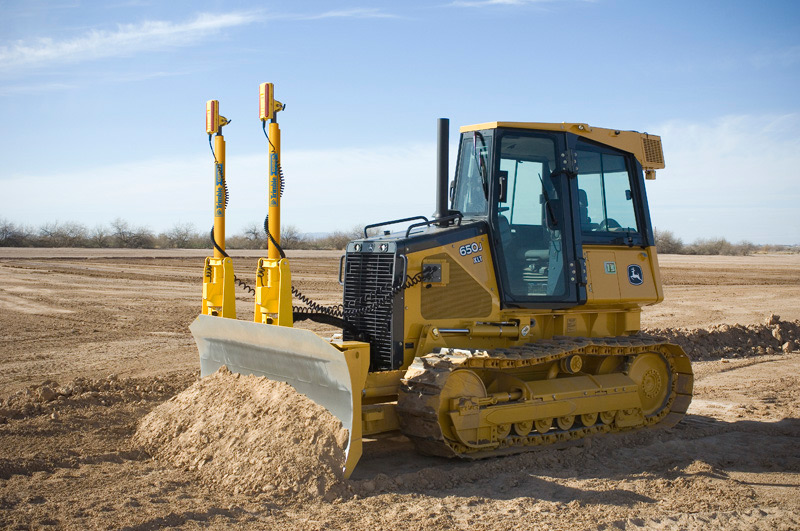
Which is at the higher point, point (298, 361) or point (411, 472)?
point (298, 361)

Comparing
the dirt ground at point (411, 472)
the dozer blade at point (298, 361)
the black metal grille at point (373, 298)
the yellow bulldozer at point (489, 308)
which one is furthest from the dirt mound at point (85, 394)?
the black metal grille at point (373, 298)

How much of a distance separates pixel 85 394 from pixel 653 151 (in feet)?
24.5

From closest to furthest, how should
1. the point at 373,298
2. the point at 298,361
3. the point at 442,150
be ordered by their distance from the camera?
the point at 298,361
the point at 373,298
the point at 442,150

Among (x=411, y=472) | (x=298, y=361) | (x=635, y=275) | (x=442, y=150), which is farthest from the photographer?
(x=635, y=275)

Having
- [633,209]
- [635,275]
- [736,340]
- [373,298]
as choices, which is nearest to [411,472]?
[373,298]

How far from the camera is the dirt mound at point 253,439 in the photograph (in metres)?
6.21

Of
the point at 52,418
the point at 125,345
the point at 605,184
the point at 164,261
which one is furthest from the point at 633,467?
the point at 164,261

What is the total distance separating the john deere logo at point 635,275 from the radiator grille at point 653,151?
4.26 ft

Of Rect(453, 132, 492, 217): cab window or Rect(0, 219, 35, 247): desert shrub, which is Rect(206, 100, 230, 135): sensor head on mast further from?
Rect(0, 219, 35, 247): desert shrub

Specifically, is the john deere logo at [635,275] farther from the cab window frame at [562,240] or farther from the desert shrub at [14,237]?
the desert shrub at [14,237]

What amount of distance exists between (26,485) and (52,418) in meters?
2.10

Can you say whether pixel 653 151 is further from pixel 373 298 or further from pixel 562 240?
pixel 373 298

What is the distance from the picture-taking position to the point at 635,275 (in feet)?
29.0

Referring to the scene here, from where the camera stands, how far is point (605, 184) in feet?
28.4
